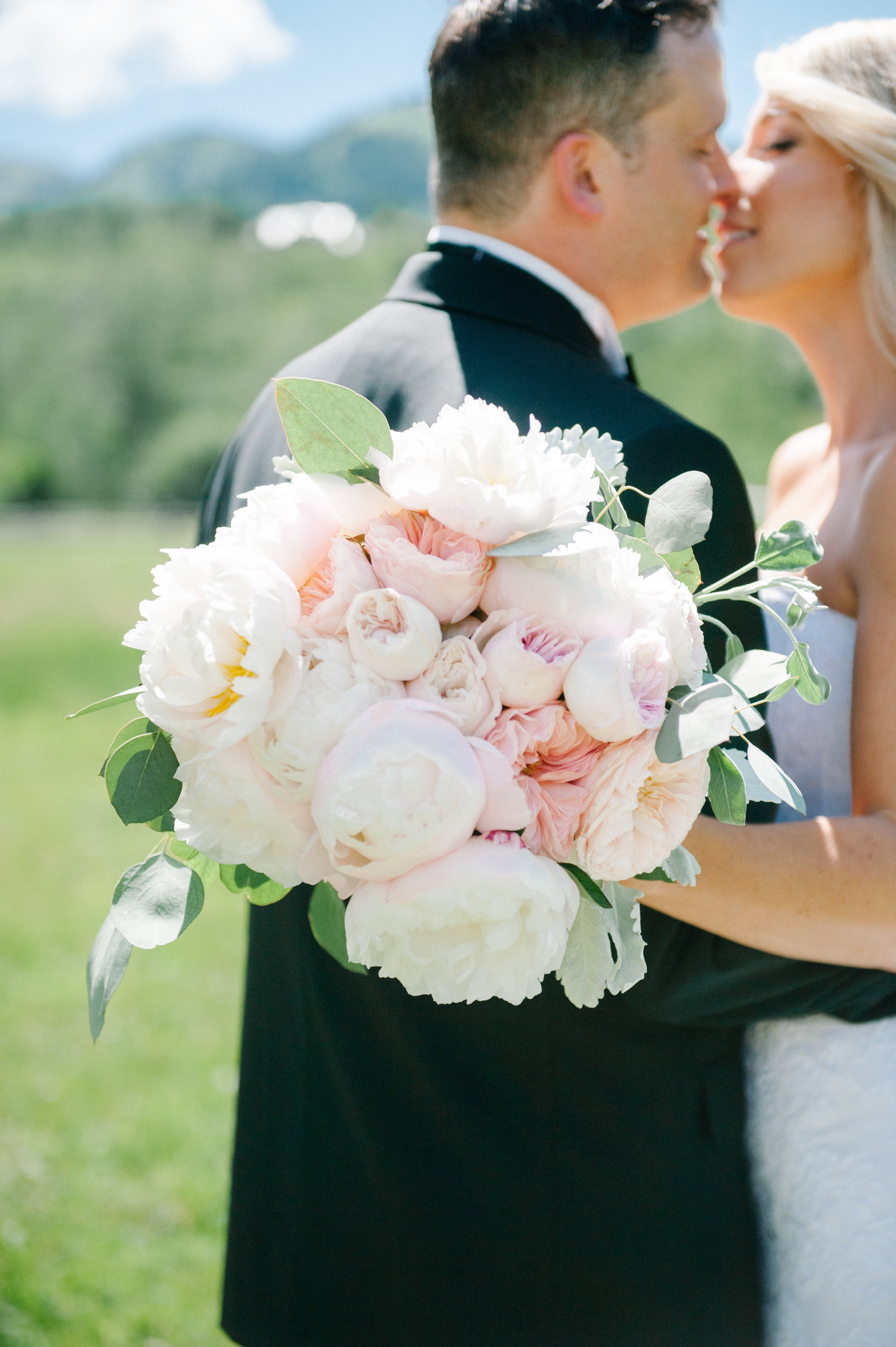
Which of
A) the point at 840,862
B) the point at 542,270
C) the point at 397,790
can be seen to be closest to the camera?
the point at 397,790

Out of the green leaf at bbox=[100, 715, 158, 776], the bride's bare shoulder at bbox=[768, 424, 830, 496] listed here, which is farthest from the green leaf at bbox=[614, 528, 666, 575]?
the bride's bare shoulder at bbox=[768, 424, 830, 496]

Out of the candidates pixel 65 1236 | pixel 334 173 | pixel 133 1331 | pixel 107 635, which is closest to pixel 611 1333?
pixel 133 1331

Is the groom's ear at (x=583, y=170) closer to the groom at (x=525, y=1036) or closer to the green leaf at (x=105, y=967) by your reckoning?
the groom at (x=525, y=1036)

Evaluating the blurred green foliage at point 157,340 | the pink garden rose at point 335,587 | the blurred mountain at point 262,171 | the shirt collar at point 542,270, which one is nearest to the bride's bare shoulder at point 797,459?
the shirt collar at point 542,270

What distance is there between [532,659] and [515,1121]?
108 cm

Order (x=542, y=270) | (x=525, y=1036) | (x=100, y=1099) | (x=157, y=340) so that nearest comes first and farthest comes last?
(x=525, y=1036), (x=542, y=270), (x=100, y=1099), (x=157, y=340)

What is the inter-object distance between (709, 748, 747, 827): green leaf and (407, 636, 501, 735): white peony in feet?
0.88

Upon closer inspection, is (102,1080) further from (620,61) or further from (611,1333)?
(620,61)

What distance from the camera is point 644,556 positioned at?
1164 millimetres

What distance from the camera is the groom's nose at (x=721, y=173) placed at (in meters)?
2.28

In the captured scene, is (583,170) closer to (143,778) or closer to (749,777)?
(749,777)

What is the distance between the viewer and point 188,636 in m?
1.01

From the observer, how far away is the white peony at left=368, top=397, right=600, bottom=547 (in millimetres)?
1051

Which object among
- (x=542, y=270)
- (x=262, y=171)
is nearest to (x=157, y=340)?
(x=542, y=270)
